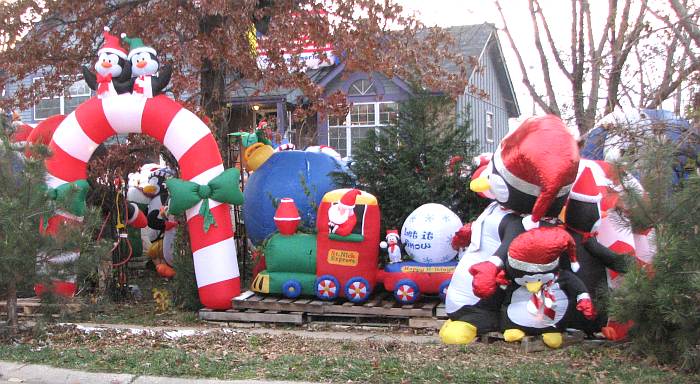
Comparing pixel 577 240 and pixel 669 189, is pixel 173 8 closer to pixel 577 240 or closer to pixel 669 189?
pixel 577 240

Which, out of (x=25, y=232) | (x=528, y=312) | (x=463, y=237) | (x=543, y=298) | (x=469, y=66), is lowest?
(x=528, y=312)

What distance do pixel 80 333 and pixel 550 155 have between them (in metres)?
5.13

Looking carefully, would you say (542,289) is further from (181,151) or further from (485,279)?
(181,151)

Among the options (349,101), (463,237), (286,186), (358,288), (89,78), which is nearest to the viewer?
(463,237)

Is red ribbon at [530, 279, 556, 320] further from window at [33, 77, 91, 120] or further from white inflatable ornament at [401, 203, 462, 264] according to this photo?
window at [33, 77, 91, 120]

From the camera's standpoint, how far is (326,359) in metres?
5.73

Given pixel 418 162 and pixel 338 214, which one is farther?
pixel 418 162

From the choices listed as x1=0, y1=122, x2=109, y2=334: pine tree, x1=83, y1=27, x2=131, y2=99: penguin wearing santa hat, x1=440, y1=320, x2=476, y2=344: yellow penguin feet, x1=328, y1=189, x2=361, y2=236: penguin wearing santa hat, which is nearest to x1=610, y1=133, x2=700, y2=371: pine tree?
x1=440, y1=320, x2=476, y2=344: yellow penguin feet

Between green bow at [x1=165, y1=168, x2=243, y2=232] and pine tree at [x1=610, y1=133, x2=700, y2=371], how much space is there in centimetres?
488

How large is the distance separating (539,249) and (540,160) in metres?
0.78

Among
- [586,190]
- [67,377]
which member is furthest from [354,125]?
[67,377]

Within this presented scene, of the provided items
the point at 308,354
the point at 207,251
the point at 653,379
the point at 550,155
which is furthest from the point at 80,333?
the point at 653,379

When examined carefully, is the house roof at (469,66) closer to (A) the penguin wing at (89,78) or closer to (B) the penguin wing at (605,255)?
(A) the penguin wing at (89,78)

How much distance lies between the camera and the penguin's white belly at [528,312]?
6012mm
